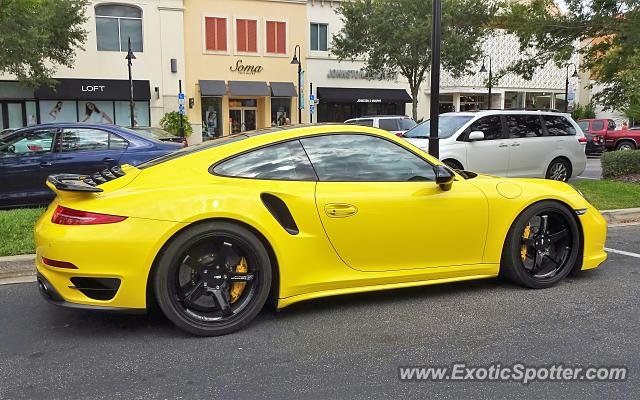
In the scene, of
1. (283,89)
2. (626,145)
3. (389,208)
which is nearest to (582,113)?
(626,145)

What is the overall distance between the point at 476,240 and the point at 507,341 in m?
0.99

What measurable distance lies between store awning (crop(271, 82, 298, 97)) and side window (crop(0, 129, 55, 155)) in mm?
23065

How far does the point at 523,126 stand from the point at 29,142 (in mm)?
8691

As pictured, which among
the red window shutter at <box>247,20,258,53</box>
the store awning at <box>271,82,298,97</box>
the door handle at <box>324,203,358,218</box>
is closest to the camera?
the door handle at <box>324,203,358,218</box>

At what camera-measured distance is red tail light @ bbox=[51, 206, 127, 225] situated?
3578 mm

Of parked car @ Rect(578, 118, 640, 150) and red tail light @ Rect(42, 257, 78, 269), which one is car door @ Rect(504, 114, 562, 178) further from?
parked car @ Rect(578, 118, 640, 150)

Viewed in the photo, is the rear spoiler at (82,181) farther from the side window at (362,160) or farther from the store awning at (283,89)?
the store awning at (283,89)

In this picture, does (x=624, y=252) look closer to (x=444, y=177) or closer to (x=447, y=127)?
(x=444, y=177)

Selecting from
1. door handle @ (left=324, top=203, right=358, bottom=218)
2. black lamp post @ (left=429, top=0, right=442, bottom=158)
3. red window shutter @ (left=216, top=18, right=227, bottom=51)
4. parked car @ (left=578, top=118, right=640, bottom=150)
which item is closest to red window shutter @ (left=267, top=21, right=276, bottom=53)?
red window shutter @ (left=216, top=18, right=227, bottom=51)

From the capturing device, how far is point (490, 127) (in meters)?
10.5

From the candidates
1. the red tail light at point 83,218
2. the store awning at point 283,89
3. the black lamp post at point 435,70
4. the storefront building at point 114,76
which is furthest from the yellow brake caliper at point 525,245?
the store awning at point 283,89

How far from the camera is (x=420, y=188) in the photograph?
4.32 m

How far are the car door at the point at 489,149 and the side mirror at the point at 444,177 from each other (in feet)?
19.6

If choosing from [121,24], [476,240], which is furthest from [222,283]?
[121,24]
